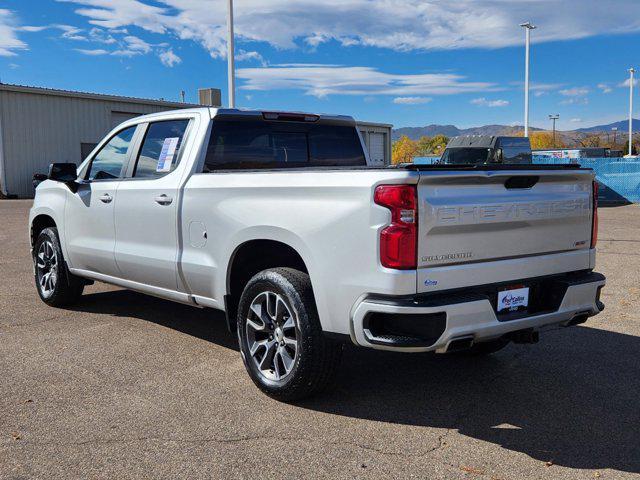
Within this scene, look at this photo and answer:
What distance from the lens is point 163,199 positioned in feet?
16.9

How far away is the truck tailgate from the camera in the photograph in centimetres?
362

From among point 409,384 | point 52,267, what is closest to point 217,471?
point 409,384

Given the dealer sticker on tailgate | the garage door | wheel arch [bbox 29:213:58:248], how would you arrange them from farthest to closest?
the garage door < wheel arch [bbox 29:213:58:248] < the dealer sticker on tailgate

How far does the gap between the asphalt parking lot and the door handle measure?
1217mm

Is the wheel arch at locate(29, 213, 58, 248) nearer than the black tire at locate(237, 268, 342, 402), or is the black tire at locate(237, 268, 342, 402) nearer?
the black tire at locate(237, 268, 342, 402)

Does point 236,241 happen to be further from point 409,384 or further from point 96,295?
point 96,295

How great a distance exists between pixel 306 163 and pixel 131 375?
224cm

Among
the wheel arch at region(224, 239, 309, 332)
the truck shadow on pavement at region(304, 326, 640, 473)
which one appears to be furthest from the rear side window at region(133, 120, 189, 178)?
the truck shadow on pavement at region(304, 326, 640, 473)

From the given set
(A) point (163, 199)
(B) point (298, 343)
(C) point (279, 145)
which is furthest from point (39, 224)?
(B) point (298, 343)

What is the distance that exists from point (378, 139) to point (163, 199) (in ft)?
131

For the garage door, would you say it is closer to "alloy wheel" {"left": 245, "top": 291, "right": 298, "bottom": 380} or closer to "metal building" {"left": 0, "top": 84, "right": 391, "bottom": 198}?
"metal building" {"left": 0, "top": 84, "right": 391, "bottom": 198}

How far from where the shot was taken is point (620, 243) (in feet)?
41.6

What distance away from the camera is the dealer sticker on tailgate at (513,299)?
3918 mm

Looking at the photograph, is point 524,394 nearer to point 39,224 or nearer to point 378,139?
point 39,224
